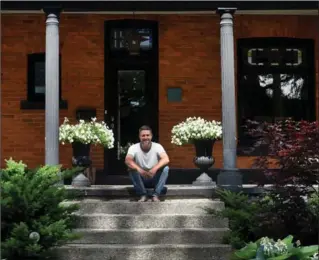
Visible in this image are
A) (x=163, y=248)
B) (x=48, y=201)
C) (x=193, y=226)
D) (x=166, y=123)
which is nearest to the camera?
(x=48, y=201)

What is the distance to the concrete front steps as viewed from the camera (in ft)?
20.8

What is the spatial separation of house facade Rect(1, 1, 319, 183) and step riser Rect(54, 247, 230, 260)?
3662 mm

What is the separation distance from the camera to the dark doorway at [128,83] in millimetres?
10086

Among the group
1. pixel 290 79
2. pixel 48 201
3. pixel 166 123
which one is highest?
pixel 290 79

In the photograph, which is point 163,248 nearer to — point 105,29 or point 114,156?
point 114,156

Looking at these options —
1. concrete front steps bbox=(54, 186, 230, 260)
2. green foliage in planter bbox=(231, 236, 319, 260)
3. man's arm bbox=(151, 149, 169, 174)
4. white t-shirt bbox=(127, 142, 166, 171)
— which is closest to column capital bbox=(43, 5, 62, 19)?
white t-shirt bbox=(127, 142, 166, 171)

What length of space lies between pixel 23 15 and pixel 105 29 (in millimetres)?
1567

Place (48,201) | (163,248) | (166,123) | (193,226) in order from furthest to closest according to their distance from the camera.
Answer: (166,123) → (193,226) → (163,248) → (48,201)

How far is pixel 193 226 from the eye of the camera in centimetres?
698

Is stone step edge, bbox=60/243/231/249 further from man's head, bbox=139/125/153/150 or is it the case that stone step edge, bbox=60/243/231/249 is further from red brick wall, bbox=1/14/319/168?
red brick wall, bbox=1/14/319/168

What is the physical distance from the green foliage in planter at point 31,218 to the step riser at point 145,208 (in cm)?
135

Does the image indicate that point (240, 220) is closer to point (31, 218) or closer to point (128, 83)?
point (31, 218)

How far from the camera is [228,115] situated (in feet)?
26.1

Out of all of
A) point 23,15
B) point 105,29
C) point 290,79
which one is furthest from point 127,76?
point 290,79
